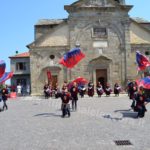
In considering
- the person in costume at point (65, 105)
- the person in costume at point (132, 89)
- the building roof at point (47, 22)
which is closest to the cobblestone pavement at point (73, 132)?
the person in costume at point (65, 105)

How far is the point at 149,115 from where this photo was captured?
56.9ft

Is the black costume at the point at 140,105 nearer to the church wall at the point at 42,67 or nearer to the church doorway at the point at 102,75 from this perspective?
the church wall at the point at 42,67

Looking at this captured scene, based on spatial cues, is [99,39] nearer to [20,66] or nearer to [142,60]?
[20,66]

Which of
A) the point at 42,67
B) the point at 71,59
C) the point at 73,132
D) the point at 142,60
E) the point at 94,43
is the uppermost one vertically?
the point at 94,43

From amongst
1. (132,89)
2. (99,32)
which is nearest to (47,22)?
(99,32)

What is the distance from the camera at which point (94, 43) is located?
4103 cm

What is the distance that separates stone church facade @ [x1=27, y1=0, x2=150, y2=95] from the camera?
133 feet

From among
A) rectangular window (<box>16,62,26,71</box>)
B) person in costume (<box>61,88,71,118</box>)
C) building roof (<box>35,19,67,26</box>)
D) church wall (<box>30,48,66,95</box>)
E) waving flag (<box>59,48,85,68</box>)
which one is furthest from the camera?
rectangular window (<box>16,62,26,71</box>)

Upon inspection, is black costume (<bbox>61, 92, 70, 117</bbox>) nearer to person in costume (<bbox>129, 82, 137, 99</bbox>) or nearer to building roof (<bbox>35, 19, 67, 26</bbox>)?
person in costume (<bbox>129, 82, 137, 99</bbox>)

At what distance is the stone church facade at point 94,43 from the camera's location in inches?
1599

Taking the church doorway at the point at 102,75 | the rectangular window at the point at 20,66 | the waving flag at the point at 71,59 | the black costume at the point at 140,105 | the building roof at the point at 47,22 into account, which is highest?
the building roof at the point at 47,22

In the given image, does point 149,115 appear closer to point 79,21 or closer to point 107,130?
point 107,130

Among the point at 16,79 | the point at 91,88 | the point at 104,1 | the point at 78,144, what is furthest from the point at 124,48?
the point at 78,144

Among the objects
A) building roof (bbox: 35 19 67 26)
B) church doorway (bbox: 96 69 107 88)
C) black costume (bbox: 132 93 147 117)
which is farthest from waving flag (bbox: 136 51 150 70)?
building roof (bbox: 35 19 67 26)
